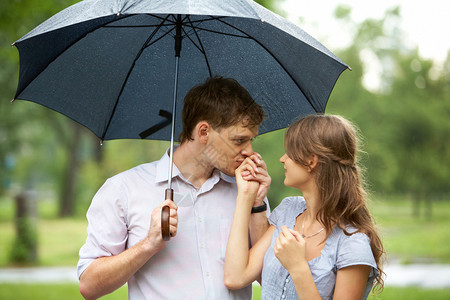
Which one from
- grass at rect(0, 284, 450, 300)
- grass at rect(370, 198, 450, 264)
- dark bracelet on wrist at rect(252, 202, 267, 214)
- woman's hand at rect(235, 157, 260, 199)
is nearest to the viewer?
woman's hand at rect(235, 157, 260, 199)

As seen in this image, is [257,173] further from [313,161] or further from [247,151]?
[313,161]

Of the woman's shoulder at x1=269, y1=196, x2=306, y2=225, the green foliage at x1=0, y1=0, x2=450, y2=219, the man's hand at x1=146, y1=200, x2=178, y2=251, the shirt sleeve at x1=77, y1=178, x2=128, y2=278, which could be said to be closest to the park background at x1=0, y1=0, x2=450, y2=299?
the green foliage at x1=0, y1=0, x2=450, y2=219

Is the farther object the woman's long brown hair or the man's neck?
the man's neck

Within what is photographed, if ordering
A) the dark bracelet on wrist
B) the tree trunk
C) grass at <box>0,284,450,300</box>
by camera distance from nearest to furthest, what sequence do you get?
the dark bracelet on wrist < grass at <box>0,284,450,300</box> < the tree trunk

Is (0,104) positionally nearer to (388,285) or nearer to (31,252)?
(31,252)

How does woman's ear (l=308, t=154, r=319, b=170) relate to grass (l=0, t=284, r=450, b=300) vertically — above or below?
above

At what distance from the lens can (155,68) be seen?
9.82 ft

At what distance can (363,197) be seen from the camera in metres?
2.38

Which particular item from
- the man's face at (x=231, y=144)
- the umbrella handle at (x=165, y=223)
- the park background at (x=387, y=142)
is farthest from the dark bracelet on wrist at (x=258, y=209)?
the park background at (x=387, y=142)

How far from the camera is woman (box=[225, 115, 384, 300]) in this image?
2.15 metres

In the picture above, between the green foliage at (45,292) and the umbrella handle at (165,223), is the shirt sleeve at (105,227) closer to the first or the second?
the umbrella handle at (165,223)

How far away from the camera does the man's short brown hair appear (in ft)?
8.43

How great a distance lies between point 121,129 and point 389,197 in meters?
13.6

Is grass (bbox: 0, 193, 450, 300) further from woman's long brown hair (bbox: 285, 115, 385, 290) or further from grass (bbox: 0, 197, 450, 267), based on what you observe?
woman's long brown hair (bbox: 285, 115, 385, 290)
